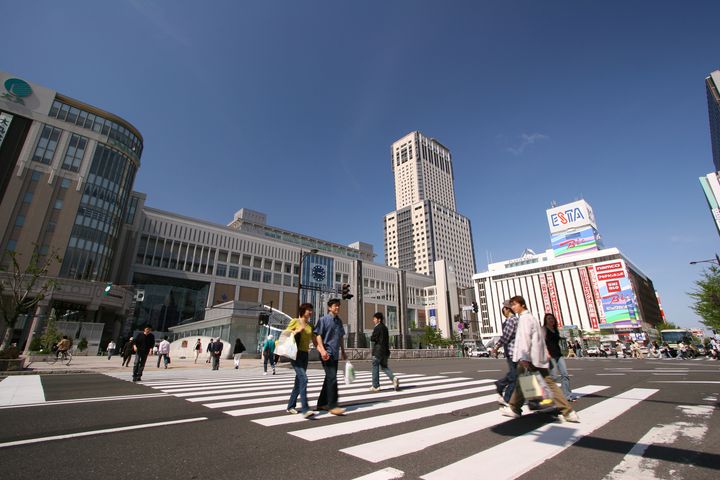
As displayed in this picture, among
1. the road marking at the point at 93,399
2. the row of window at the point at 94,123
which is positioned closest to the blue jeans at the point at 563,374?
the road marking at the point at 93,399

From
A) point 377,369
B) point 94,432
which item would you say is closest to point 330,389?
point 377,369

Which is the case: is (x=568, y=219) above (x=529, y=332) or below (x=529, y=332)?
above

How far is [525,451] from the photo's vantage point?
3.21 metres

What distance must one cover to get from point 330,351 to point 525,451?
304cm

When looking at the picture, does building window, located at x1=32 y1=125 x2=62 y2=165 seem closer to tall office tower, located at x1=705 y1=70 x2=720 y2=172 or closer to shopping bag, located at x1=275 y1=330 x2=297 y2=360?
shopping bag, located at x1=275 y1=330 x2=297 y2=360

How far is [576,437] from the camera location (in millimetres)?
3693

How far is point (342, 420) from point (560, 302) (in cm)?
10643

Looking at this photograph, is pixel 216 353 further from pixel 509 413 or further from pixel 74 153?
pixel 74 153

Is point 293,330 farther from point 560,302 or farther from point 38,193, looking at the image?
point 560,302

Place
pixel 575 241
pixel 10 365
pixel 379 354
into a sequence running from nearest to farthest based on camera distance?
pixel 379 354, pixel 10 365, pixel 575 241

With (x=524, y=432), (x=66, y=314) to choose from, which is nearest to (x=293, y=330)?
(x=524, y=432)

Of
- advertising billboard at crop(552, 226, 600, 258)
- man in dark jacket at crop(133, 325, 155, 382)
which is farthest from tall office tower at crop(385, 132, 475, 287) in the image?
man in dark jacket at crop(133, 325, 155, 382)

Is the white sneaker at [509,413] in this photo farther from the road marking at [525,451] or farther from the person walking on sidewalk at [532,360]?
the road marking at [525,451]

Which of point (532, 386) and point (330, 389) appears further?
point (330, 389)
